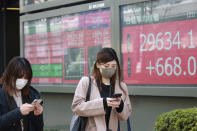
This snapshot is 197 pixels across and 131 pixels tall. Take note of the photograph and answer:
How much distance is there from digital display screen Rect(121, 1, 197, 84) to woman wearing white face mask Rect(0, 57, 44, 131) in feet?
9.16

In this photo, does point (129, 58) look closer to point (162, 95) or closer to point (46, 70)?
point (162, 95)

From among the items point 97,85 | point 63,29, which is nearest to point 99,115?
point 97,85

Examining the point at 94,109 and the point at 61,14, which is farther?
the point at 61,14

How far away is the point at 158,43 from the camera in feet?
21.2

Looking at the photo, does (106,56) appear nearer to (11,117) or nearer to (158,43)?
(11,117)

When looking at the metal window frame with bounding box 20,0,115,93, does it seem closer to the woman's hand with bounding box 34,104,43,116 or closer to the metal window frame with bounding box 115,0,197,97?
the metal window frame with bounding box 115,0,197,97

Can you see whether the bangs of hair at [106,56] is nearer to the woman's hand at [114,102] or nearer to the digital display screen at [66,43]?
the woman's hand at [114,102]

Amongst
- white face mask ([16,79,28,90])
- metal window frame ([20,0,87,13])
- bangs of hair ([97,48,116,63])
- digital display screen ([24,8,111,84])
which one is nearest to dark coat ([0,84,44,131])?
white face mask ([16,79,28,90])

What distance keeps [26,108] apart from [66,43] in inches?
182

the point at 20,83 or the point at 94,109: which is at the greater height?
the point at 20,83

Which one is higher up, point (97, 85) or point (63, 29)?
point (63, 29)

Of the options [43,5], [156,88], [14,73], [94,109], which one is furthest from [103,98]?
[43,5]

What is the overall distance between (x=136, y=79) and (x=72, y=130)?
2.75 m

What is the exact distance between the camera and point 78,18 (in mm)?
8070
